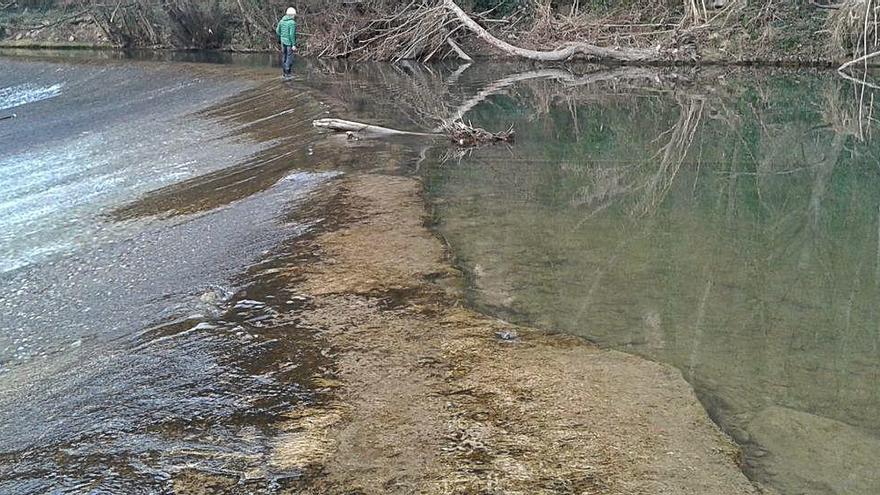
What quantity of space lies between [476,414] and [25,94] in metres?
21.9

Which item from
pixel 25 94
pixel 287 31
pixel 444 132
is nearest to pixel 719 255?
pixel 444 132

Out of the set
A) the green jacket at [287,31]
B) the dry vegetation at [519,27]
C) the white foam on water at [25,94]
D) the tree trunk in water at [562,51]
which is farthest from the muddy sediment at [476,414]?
the tree trunk in water at [562,51]

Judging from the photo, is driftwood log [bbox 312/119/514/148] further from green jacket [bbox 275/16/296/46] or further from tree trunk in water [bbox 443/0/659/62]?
tree trunk in water [bbox 443/0/659/62]

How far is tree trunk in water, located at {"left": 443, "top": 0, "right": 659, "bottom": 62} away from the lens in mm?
22047

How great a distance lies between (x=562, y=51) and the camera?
2286 cm

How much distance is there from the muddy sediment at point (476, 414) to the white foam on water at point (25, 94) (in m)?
17.6

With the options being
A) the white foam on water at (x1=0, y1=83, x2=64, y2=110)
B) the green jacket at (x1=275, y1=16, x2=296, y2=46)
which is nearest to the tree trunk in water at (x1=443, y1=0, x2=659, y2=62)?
the green jacket at (x1=275, y1=16, x2=296, y2=46)

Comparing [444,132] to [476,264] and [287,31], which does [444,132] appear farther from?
[287,31]

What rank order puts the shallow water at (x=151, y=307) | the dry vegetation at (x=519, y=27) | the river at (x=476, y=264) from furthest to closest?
the dry vegetation at (x=519, y=27), the river at (x=476, y=264), the shallow water at (x=151, y=307)

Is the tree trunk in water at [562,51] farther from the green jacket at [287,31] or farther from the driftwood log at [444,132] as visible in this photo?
the driftwood log at [444,132]

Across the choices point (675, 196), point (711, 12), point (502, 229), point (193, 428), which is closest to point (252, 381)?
point (193, 428)

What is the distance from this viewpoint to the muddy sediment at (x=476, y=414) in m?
3.56

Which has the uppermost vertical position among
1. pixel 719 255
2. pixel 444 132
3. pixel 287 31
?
pixel 287 31

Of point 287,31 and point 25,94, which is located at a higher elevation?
point 287,31
